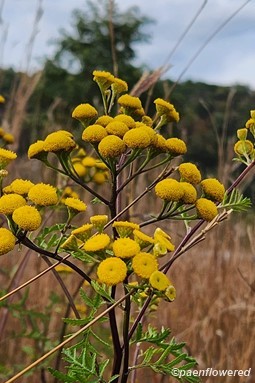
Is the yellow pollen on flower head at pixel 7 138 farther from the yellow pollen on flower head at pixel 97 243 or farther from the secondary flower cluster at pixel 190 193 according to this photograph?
the yellow pollen on flower head at pixel 97 243

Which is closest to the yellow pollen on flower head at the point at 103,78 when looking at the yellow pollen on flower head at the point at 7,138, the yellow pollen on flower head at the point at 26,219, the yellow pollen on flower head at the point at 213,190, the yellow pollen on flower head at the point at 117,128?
the yellow pollen on flower head at the point at 117,128

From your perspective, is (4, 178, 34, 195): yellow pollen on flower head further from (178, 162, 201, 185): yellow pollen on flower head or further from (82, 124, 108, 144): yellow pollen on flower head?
(178, 162, 201, 185): yellow pollen on flower head

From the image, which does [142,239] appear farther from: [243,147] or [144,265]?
[243,147]

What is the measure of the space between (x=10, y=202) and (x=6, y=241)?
0.25 feet

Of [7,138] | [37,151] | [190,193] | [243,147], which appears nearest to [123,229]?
[190,193]

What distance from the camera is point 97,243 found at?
93cm

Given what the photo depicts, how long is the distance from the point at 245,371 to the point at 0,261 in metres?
1.91

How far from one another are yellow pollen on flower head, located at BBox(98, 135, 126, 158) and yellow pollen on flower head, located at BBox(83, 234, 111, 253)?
167 mm

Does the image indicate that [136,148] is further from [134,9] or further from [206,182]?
[134,9]

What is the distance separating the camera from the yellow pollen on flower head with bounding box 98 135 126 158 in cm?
105

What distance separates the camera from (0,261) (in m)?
3.38

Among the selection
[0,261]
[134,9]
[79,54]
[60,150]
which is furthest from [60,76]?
[60,150]

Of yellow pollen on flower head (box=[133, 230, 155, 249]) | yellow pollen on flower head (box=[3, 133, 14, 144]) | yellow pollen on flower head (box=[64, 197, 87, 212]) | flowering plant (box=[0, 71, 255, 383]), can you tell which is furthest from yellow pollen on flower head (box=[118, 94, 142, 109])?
yellow pollen on flower head (box=[3, 133, 14, 144])

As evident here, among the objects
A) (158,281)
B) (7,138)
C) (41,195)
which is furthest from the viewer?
(7,138)
